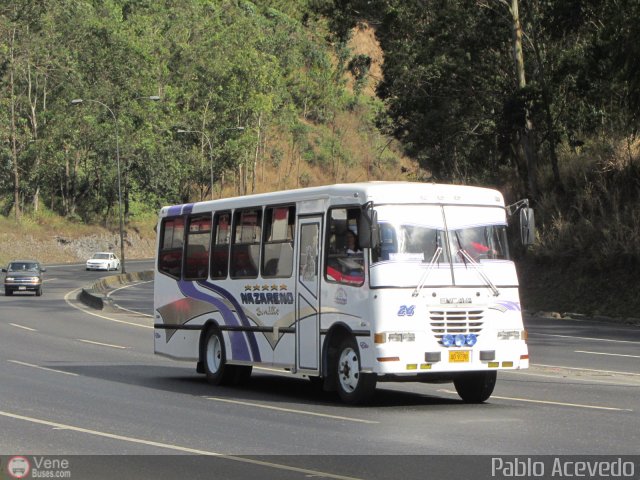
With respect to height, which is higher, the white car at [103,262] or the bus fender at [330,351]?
the white car at [103,262]

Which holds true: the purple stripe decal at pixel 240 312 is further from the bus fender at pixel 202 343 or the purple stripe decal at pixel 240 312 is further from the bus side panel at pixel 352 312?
the bus side panel at pixel 352 312

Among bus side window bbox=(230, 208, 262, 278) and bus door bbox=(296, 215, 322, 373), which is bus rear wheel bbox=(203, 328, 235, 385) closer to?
bus side window bbox=(230, 208, 262, 278)

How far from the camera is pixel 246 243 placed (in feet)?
61.8

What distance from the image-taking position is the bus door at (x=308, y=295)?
54.7ft

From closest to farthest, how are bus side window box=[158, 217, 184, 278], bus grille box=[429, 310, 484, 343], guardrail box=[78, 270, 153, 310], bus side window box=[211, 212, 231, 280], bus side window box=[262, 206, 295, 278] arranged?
bus grille box=[429, 310, 484, 343] → bus side window box=[262, 206, 295, 278] → bus side window box=[211, 212, 231, 280] → bus side window box=[158, 217, 184, 278] → guardrail box=[78, 270, 153, 310]

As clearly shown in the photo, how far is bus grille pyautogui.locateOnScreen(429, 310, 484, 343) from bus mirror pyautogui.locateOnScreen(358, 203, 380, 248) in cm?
113

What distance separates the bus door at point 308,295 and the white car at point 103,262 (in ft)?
228

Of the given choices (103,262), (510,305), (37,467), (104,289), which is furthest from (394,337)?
(103,262)

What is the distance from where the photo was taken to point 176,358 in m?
20.5

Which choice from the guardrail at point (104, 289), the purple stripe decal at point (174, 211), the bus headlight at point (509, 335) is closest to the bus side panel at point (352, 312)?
the bus headlight at point (509, 335)

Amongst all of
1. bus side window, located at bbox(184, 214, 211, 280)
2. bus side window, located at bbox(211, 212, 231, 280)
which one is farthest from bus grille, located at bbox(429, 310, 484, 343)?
bus side window, located at bbox(184, 214, 211, 280)

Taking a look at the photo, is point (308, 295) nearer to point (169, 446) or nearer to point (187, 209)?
point (187, 209)

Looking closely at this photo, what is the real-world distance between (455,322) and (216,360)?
16.6 ft

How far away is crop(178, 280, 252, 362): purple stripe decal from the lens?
60.8ft
